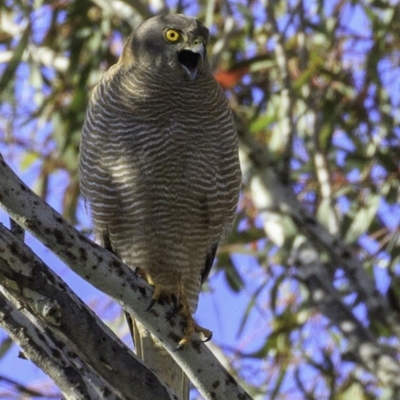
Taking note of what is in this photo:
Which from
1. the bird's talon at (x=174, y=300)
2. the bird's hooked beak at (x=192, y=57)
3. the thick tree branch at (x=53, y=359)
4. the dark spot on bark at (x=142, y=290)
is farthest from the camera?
the bird's hooked beak at (x=192, y=57)

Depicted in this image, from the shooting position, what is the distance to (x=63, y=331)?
2777mm

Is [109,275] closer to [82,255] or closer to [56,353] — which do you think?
[82,255]

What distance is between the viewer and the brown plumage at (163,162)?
400 centimetres

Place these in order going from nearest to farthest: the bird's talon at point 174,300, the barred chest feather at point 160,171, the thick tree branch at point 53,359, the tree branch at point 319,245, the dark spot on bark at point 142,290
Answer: the thick tree branch at point 53,359
the dark spot on bark at point 142,290
the bird's talon at point 174,300
the barred chest feather at point 160,171
the tree branch at point 319,245

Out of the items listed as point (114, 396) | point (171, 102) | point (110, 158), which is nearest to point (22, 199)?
point (114, 396)

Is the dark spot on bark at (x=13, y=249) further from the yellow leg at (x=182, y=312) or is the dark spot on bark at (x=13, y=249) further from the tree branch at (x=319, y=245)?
the tree branch at (x=319, y=245)

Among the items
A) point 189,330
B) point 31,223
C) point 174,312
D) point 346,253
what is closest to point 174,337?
point 189,330

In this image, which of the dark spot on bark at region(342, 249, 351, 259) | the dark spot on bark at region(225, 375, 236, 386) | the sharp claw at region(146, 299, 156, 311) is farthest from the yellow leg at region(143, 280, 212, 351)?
the dark spot on bark at region(342, 249, 351, 259)

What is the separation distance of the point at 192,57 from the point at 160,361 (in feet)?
4.13

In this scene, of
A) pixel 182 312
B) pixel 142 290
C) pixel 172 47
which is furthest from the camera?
pixel 172 47

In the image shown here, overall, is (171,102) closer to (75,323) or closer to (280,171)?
(280,171)

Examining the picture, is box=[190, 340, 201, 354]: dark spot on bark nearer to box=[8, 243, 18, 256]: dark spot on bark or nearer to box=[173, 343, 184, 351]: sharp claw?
box=[173, 343, 184, 351]: sharp claw

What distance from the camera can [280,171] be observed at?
16.8 ft

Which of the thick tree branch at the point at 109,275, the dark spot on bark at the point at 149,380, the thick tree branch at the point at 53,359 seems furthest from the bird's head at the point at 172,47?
the thick tree branch at the point at 53,359
